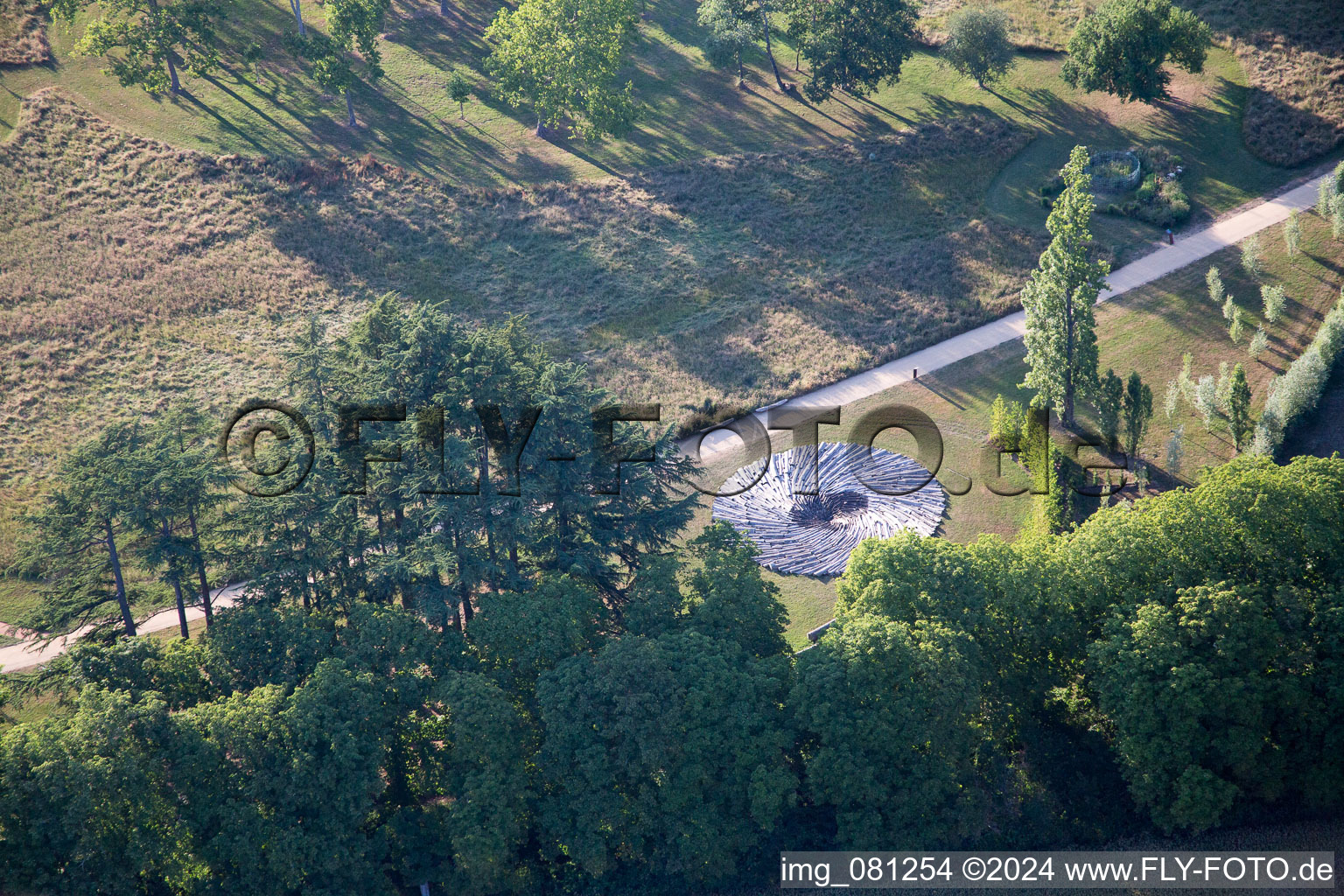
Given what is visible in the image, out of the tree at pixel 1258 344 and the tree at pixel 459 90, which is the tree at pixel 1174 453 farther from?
the tree at pixel 459 90

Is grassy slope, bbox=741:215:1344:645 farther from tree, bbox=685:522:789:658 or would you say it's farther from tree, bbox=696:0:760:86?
tree, bbox=696:0:760:86

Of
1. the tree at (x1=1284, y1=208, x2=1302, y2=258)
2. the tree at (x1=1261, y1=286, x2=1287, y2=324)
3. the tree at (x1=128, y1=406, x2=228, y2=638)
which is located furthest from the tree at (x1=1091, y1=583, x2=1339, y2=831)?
the tree at (x1=1284, y1=208, x2=1302, y2=258)

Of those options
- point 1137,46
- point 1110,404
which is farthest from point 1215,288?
point 1137,46

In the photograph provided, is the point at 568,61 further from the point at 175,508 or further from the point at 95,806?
the point at 95,806

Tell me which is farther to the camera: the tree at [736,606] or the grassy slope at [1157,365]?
the grassy slope at [1157,365]

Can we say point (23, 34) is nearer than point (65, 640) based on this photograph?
No

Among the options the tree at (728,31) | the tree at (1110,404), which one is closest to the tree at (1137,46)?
the tree at (728,31)

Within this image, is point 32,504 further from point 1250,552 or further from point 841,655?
point 1250,552
